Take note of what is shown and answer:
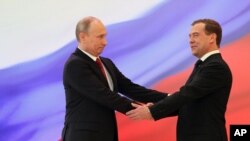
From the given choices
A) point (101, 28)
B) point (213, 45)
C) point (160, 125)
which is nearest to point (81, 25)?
point (101, 28)

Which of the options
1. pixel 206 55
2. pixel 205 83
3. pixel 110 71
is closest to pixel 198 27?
pixel 206 55

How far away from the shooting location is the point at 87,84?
102 inches

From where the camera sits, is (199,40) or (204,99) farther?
(199,40)

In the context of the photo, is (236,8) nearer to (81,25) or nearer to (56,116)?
(81,25)

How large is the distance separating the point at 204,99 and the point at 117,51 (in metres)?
1.26

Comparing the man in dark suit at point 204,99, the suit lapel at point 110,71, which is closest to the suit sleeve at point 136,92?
the suit lapel at point 110,71

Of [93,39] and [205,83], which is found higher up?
[93,39]

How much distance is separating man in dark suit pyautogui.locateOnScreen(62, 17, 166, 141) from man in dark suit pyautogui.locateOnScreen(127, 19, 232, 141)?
0.28m

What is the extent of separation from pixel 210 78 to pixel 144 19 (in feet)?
4.04

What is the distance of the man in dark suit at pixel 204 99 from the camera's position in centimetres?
252

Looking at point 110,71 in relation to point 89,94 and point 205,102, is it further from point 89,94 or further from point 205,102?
point 205,102

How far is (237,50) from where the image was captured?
3436 mm

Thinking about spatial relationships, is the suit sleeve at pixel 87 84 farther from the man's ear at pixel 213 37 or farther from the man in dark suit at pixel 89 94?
the man's ear at pixel 213 37

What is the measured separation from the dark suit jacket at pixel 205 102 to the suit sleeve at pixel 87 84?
0.36 meters
